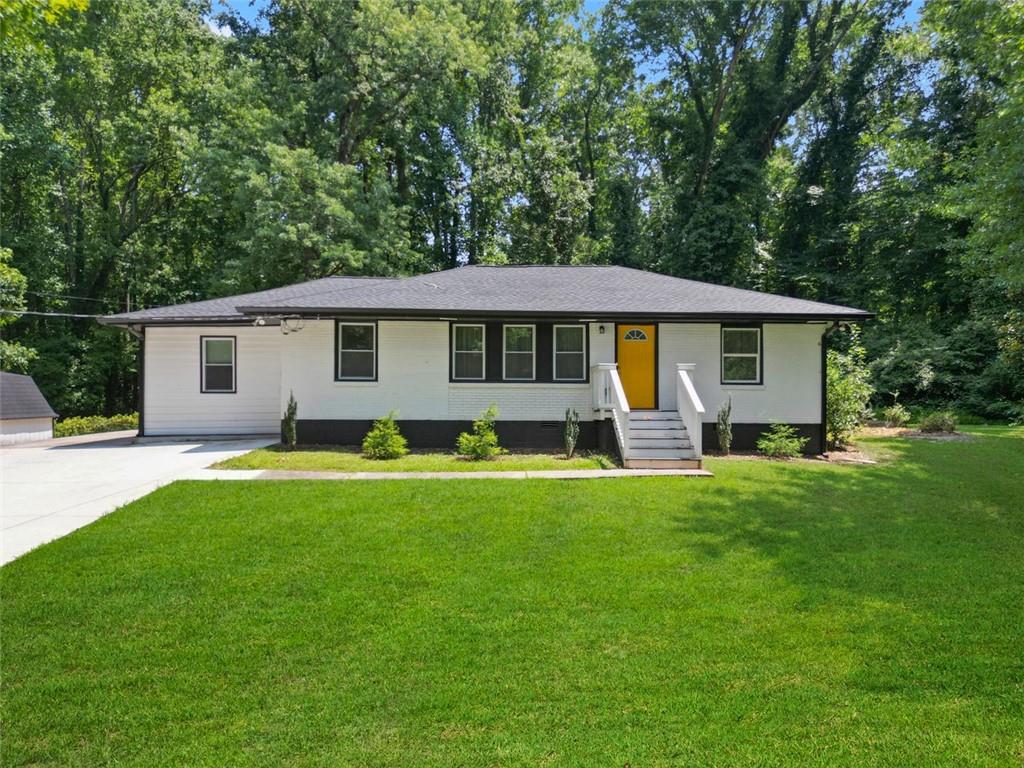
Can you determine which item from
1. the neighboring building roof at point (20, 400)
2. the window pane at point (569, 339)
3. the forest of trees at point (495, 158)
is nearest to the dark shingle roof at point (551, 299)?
the window pane at point (569, 339)

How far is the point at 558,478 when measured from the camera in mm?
8617

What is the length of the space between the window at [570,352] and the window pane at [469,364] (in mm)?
1653

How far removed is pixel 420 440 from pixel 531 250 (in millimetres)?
15349

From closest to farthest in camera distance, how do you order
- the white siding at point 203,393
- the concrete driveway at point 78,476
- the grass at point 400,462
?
the concrete driveway at point 78,476 < the grass at point 400,462 < the white siding at point 203,393

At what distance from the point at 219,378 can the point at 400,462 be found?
6558 mm

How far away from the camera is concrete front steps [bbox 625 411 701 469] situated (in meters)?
9.70

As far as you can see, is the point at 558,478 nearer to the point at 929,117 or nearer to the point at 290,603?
the point at 290,603

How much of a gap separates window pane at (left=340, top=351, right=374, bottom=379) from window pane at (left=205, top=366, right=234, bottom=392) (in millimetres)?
3827

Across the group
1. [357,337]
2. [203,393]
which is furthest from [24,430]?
[357,337]

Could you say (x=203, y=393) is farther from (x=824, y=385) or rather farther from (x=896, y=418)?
(x=896, y=418)

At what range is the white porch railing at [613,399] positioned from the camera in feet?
32.7

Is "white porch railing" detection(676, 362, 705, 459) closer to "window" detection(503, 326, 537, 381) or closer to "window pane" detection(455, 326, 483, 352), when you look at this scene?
"window" detection(503, 326, 537, 381)

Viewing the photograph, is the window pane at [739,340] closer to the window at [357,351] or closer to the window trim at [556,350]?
the window trim at [556,350]

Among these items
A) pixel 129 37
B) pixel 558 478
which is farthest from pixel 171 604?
pixel 129 37
